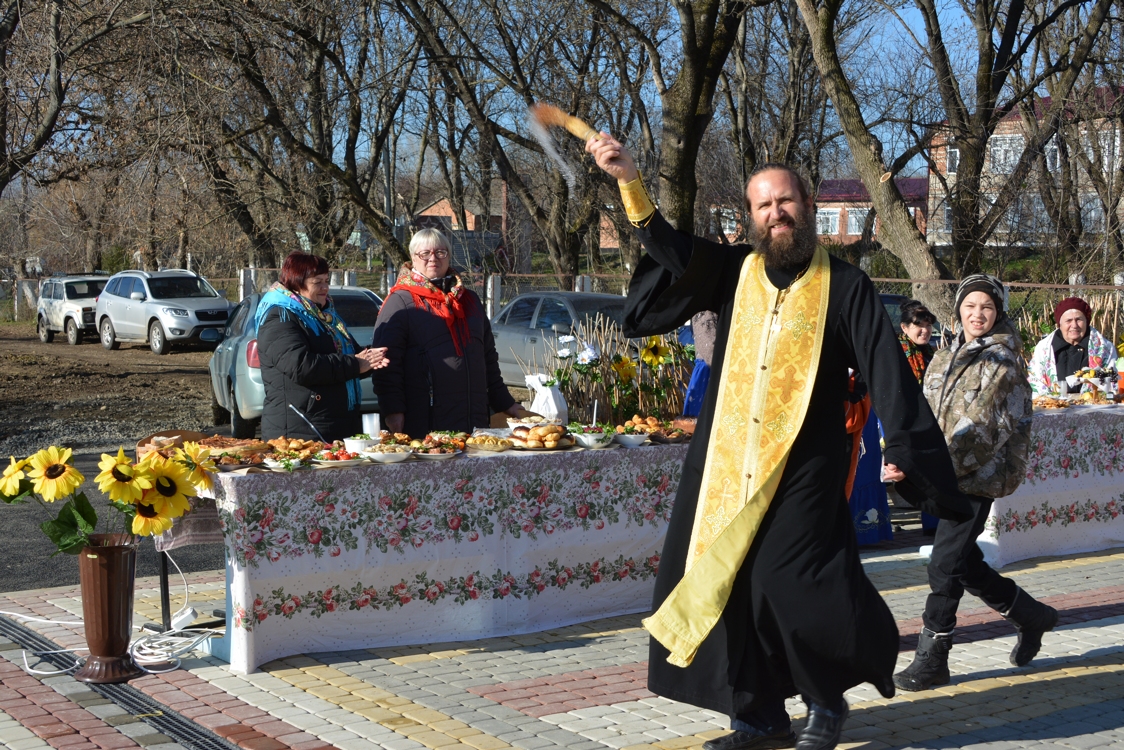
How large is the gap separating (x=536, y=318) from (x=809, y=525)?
13233mm

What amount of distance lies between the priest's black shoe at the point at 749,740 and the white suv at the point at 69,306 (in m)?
25.9

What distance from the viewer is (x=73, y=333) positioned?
28000 millimetres

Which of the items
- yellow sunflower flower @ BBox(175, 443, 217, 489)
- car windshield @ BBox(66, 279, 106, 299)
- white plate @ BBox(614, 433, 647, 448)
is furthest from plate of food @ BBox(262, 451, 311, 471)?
car windshield @ BBox(66, 279, 106, 299)

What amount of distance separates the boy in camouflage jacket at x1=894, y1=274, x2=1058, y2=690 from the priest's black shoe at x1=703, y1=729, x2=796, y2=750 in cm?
101

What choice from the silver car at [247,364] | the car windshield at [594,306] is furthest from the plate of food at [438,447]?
the car windshield at [594,306]

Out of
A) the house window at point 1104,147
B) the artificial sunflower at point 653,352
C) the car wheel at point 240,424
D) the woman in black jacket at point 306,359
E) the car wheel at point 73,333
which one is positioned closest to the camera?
the woman in black jacket at point 306,359

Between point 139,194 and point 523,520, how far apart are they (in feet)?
33.2

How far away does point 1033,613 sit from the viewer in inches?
203

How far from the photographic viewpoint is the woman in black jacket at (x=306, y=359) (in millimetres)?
5973

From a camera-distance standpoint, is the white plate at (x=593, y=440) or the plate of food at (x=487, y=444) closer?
the plate of food at (x=487, y=444)

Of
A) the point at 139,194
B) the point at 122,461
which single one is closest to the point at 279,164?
the point at 139,194

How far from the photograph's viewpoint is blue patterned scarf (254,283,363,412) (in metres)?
6.06

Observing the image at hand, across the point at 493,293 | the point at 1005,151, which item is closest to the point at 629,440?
the point at 493,293

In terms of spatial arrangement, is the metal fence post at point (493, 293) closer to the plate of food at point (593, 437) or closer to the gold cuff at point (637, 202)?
the plate of food at point (593, 437)
